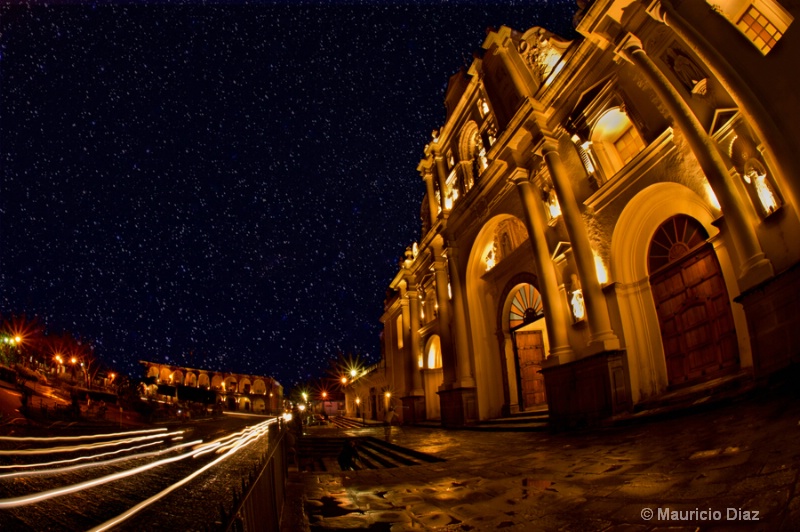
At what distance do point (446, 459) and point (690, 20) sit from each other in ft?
33.9

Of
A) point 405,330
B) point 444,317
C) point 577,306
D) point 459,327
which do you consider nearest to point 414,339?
point 405,330

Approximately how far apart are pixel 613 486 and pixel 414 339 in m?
20.7

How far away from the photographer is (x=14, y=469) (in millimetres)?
6926

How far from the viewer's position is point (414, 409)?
22953 millimetres

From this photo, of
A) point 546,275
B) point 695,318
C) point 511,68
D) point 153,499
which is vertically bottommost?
point 153,499

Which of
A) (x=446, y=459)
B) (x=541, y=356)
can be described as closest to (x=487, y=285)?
(x=541, y=356)

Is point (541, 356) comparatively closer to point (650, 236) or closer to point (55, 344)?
point (650, 236)

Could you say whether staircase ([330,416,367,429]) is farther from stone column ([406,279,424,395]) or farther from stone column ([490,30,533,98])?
stone column ([490,30,533,98])

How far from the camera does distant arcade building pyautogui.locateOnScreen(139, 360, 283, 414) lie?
65250 mm

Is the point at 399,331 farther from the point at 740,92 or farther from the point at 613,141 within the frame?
the point at 740,92

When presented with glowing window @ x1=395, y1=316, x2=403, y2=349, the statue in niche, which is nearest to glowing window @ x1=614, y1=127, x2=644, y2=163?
the statue in niche

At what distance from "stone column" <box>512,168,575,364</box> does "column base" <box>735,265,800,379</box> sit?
523cm

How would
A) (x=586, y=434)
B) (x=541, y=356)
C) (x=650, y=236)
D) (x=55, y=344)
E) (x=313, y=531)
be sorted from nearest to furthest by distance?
(x=313, y=531)
(x=586, y=434)
(x=650, y=236)
(x=541, y=356)
(x=55, y=344)

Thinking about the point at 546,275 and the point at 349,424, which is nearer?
the point at 546,275
